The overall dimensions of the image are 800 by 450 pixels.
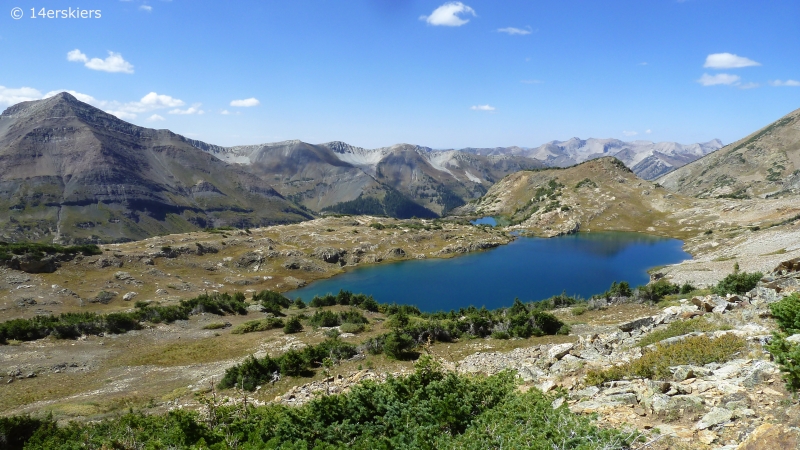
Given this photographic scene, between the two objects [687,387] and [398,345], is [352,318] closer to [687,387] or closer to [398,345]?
[398,345]

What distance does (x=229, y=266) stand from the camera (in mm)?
92438

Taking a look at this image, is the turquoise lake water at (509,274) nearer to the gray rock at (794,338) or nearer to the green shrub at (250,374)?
the green shrub at (250,374)

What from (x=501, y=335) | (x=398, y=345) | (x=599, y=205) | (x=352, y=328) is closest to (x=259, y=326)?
(x=352, y=328)

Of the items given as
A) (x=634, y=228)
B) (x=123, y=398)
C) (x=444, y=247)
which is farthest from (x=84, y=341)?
(x=634, y=228)

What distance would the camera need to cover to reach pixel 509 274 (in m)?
88.6

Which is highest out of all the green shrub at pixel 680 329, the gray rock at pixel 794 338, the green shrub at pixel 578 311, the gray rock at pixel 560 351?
the gray rock at pixel 794 338

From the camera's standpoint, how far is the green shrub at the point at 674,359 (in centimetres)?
1557

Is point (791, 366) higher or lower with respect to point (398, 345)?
higher

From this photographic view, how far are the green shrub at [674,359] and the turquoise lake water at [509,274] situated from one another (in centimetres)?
5030

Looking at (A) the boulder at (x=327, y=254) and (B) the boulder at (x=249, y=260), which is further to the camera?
(A) the boulder at (x=327, y=254)

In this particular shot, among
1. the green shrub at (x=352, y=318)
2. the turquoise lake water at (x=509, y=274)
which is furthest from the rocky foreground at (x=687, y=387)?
the turquoise lake water at (x=509, y=274)

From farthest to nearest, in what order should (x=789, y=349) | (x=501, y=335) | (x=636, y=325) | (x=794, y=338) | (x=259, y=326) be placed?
(x=259, y=326) → (x=501, y=335) → (x=636, y=325) → (x=794, y=338) → (x=789, y=349)

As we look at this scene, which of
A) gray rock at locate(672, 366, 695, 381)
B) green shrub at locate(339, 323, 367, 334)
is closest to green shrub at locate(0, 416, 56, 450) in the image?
green shrub at locate(339, 323, 367, 334)

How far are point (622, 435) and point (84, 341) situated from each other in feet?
158
